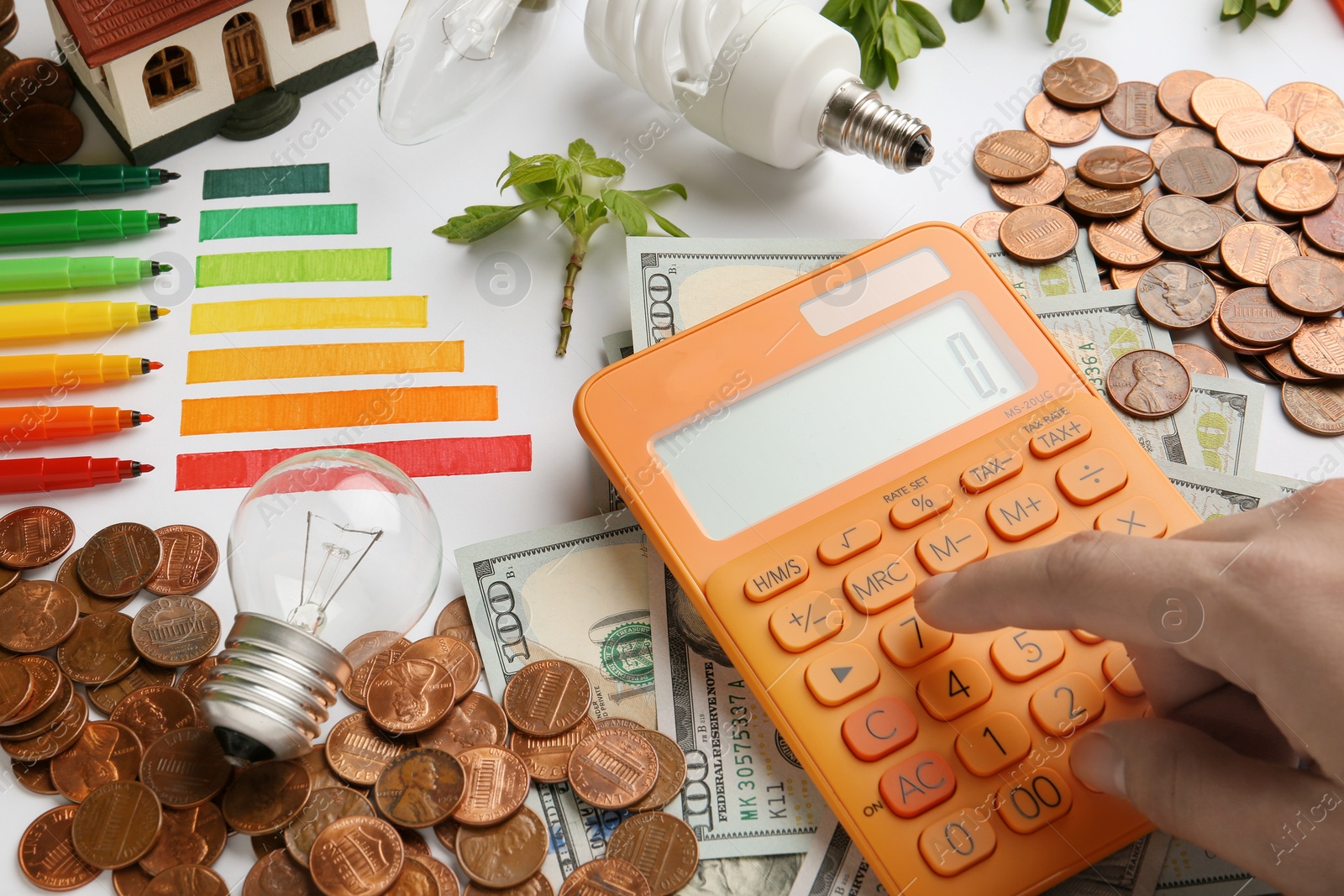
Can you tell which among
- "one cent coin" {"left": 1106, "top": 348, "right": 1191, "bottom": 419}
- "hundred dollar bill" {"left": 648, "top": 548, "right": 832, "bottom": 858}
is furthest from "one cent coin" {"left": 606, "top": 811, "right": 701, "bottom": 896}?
"one cent coin" {"left": 1106, "top": 348, "right": 1191, "bottom": 419}

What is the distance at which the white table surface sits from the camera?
1.02 meters

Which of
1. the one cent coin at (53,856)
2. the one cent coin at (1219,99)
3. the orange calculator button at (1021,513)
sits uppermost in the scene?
the one cent coin at (1219,99)

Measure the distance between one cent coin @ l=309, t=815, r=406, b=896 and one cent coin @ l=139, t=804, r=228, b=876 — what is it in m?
0.08

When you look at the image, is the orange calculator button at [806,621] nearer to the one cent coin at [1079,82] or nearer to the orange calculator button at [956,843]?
the orange calculator button at [956,843]

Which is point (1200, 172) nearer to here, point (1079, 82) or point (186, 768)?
point (1079, 82)

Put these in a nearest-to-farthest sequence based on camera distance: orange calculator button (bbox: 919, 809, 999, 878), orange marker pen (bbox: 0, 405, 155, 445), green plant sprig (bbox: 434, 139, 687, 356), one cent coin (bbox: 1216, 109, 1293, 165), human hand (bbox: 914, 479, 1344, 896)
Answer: human hand (bbox: 914, 479, 1344, 896) < orange calculator button (bbox: 919, 809, 999, 878) < orange marker pen (bbox: 0, 405, 155, 445) < green plant sprig (bbox: 434, 139, 687, 356) < one cent coin (bbox: 1216, 109, 1293, 165)

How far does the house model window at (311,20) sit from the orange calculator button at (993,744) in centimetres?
93

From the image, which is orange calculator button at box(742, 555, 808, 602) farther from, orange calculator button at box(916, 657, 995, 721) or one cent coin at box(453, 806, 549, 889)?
one cent coin at box(453, 806, 549, 889)

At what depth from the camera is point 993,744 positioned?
807 millimetres

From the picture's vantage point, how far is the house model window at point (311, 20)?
114 centimetres

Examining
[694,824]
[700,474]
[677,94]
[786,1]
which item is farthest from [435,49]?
[694,824]

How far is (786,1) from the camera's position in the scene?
109 cm

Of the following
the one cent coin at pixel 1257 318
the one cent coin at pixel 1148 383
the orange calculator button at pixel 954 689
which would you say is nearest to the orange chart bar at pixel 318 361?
the orange calculator button at pixel 954 689

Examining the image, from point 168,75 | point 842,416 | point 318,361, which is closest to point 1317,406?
point 842,416
